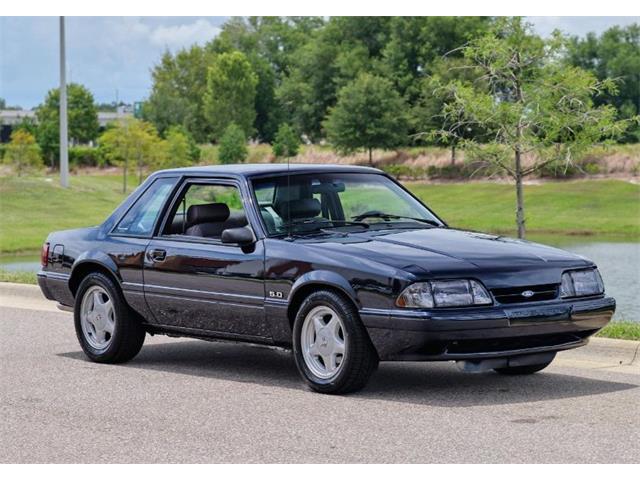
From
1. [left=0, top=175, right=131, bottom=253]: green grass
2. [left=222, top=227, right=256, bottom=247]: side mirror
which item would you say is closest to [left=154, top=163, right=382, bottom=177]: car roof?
[left=222, top=227, right=256, bottom=247]: side mirror

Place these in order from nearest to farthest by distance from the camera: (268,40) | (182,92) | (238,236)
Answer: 1. (238,236)
2. (182,92)
3. (268,40)

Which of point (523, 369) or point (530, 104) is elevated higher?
point (530, 104)

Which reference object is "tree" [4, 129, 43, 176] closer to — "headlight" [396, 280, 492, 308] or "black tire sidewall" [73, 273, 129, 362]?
"black tire sidewall" [73, 273, 129, 362]

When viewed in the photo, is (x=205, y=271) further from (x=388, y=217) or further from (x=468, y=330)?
(x=468, y=330)

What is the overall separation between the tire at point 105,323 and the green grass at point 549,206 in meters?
41.5

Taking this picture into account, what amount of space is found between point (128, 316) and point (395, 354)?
9.21 ft

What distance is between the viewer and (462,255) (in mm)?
8617

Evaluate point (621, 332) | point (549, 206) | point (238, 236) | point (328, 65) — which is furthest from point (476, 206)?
point (238, 236)

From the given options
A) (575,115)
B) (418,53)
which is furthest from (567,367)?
(418,53)

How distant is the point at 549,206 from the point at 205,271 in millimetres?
53313

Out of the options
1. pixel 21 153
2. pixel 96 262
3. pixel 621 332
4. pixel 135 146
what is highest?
pixel 135 146

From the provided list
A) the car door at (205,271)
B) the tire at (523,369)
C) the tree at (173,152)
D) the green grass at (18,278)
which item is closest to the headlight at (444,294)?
the car door at (205,271)

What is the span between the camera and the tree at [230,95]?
9850 centimetres

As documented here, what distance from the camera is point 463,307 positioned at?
327 inches
